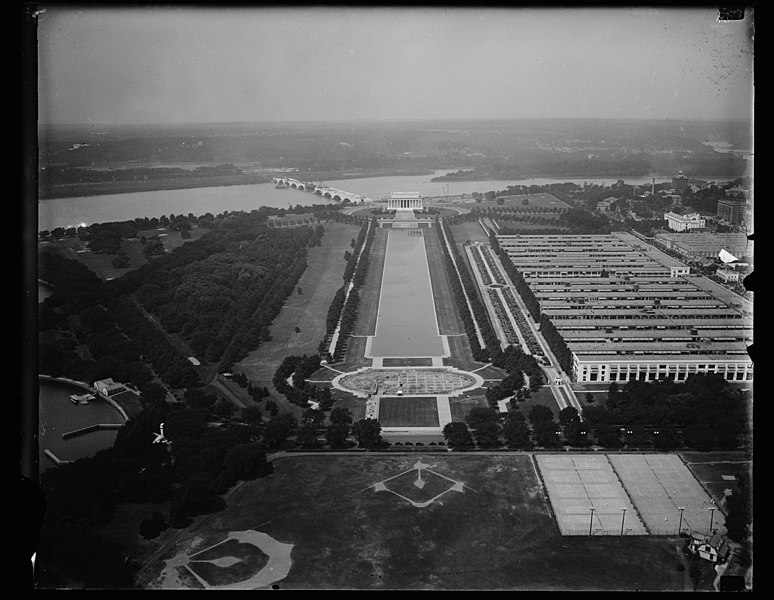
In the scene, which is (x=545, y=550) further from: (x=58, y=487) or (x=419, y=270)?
(x=419, y=270)

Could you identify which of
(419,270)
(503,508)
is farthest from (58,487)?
(419,270)

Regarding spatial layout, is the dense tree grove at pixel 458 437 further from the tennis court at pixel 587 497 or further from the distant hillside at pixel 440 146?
the distant hillside at pixel 440 146

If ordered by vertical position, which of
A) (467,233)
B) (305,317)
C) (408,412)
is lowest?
(408,412)

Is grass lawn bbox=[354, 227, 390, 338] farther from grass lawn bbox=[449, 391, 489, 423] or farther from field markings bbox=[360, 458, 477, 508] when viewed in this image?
field markings bbox=[360, 458, 477, 508]

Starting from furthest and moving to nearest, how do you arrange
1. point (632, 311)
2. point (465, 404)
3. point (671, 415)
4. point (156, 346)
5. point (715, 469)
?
point (632, 311) < point (156, 346) < point (465, 404) < point (671, 415) < point (715, 469)

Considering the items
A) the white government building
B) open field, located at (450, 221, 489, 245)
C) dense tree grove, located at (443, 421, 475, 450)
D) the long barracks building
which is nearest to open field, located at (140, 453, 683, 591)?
dense tree grove, located at (443, 421, 475, 450)

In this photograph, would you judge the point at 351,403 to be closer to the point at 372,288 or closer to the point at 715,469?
the point at 372,288

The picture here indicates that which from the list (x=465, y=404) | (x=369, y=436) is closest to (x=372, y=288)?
(x=465, y=404)
